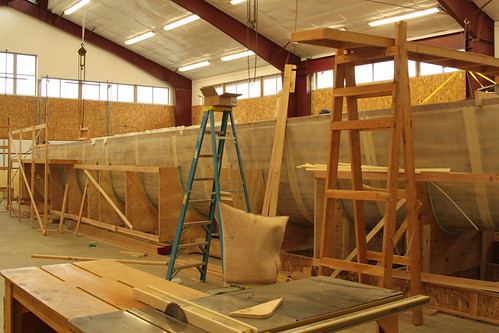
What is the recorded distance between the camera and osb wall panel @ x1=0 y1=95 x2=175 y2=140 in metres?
20.2

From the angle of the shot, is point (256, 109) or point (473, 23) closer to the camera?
point (473, 23)

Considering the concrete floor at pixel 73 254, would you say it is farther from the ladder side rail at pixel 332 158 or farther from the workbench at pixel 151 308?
the workbench at pixel 151 308

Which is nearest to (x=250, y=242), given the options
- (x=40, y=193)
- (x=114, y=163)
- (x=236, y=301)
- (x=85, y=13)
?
(x=236, y=301)

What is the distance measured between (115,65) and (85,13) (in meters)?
3.01

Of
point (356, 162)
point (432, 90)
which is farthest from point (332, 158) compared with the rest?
point (432, 90)

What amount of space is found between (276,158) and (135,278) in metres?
3.06

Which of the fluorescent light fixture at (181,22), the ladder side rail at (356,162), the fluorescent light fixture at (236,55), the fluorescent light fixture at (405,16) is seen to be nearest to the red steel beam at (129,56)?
the fluorescent light fixture at (181,22)

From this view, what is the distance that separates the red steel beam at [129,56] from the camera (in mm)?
20688

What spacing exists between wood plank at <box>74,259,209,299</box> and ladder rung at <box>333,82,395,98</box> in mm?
1929

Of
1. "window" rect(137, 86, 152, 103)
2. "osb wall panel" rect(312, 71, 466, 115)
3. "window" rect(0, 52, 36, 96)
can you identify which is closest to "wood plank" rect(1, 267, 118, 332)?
"osb wall panel" rect(312, 71, 466, 115)

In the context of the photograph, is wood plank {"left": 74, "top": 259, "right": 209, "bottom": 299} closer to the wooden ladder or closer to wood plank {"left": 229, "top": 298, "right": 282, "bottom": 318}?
wood plank {"left": 229, "top": 298, "right": 282, "bottom": 318}

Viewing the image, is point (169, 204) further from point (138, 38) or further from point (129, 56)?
point (129, 56)

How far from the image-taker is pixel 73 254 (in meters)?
7.77

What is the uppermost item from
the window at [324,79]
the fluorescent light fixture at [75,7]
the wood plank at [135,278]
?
the fluorescent light fixture at [75,7]
